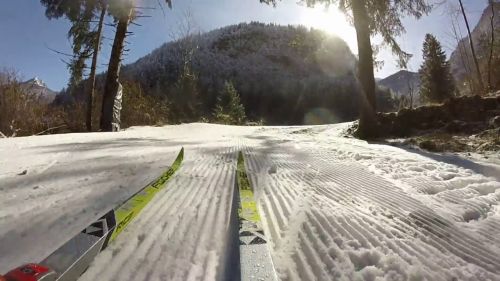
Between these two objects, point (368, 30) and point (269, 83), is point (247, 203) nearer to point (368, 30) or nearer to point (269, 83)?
point (368, 30)

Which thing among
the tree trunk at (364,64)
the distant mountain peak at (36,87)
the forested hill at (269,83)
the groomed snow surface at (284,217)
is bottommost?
the groomed snow surface at (284,217)

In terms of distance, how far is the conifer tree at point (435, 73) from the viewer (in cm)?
3503

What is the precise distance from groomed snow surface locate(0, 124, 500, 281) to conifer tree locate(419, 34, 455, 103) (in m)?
35.2

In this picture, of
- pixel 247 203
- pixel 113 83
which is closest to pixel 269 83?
pixel 113 83

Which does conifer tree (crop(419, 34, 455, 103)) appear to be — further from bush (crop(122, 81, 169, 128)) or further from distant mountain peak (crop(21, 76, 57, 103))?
distant mountain peak (crop(21, 76, 57, 103))

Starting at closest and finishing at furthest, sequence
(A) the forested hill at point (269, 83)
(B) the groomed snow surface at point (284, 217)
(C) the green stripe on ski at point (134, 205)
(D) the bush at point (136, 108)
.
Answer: (B) the groomed snow surface at point (284, 217)
(C) the green stripe on ski at point (134, 205)
(D) the bush at point (136, 108)
(A) the forested hill at point (269, 83)

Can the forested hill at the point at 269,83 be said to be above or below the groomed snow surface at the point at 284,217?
above

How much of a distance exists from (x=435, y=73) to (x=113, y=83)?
1369 inches

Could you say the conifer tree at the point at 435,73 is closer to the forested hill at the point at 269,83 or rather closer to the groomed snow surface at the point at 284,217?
the groomed snow surface at the point at 284,217

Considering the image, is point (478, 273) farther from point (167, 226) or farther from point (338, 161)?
point (338, 161)

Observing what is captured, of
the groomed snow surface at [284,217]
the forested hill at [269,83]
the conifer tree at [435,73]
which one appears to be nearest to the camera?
the groomed snow surface at [284,217]

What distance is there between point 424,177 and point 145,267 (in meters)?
3.10

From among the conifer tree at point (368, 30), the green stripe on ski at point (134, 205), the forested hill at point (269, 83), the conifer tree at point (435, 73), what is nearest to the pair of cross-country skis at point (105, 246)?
the green stripe on ski at point (134, 205)

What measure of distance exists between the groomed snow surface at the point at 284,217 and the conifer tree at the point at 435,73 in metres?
35.2
